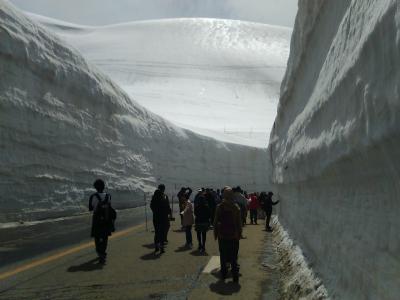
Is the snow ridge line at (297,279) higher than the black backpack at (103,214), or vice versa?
the black backpack at (103,214)

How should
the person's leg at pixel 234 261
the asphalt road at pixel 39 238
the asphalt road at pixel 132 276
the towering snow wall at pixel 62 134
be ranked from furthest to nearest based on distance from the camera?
the towering snow wall at pixel 62 134, the asphalt road at pixel 39 238, the person's leg at pixel 234 261, the asphalt road at pixel 132 276

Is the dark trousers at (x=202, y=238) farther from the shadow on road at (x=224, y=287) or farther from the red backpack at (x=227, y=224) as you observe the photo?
the red backpack at (x=227, y=224)

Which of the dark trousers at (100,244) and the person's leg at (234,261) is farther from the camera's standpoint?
the dark trousers at (100,244)

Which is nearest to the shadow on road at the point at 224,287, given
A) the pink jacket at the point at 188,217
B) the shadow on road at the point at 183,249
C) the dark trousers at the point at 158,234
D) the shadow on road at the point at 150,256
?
the shadow on road at the point at 150,256

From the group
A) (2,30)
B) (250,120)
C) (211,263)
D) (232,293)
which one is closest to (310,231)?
(232,293)

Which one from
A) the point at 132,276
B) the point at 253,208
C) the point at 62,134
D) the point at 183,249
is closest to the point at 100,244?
the point at 132,276

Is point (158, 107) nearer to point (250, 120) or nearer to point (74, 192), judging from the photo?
point (250, 120)

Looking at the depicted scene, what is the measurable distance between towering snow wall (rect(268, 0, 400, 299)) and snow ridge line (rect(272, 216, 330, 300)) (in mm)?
168

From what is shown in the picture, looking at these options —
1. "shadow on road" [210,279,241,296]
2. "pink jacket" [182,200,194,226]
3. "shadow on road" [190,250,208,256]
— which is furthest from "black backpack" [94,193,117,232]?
"pink jacket" [182,200,194,226]

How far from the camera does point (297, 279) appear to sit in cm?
689

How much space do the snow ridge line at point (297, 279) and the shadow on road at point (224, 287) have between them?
64 centimetres

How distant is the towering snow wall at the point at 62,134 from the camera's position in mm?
19578

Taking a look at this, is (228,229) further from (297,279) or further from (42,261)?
(42,261)

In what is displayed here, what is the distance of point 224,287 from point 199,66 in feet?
281
